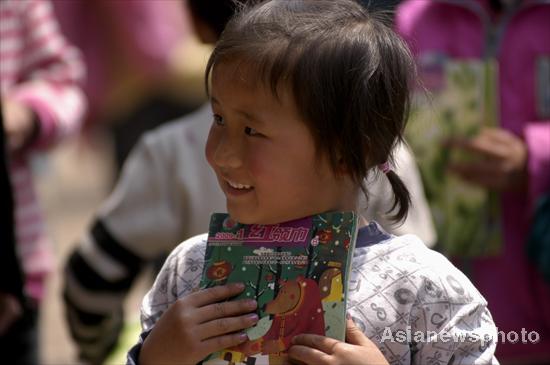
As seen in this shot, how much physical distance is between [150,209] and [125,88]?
8.98ft

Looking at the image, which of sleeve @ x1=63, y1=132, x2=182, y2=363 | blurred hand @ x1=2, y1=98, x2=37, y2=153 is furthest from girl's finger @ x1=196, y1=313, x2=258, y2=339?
blurred hand @ x1=2, y1=98, x2=37, y2=153

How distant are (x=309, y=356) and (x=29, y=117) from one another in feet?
5.59

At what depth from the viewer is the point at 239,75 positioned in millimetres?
2098

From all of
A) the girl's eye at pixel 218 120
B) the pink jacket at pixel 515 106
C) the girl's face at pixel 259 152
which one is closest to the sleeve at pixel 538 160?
the pink jacket at pixel 515 106

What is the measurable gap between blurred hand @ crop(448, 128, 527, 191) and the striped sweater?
1152mm

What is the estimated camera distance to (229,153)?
2094 millimetres

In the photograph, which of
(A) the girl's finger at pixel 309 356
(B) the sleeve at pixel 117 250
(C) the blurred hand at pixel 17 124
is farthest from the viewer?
(C) the blurred hand at pixel 17 124

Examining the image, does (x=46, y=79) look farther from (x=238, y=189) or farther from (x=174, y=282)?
(x=238, y=189)

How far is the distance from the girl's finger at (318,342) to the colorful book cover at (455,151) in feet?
4.42

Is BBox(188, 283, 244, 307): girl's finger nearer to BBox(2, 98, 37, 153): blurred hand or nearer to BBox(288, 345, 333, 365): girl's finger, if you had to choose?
BBox(288, 345, 333, 365): girl's finger

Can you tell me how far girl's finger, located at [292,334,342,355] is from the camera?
2004 mm

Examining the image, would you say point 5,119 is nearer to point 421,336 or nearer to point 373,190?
point 373,190

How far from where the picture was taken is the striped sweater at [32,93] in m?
3.45

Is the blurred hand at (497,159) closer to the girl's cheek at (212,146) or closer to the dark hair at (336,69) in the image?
the dark hair at (336,69)
